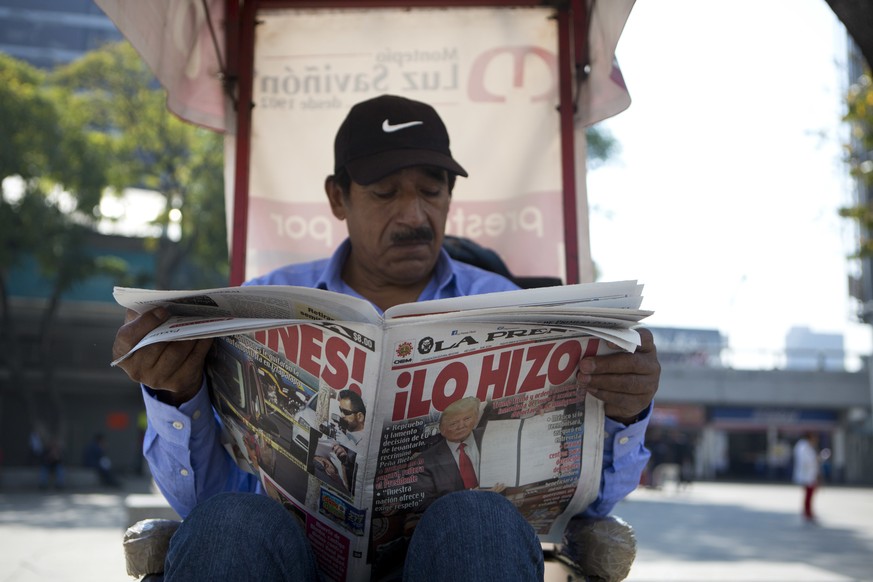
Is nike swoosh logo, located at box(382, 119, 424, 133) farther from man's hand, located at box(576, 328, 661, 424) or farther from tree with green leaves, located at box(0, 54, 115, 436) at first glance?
tree with green leaves, located at box(0, 54, 115, 436)

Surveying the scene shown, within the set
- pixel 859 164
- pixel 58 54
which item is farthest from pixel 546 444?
pixel 58 54

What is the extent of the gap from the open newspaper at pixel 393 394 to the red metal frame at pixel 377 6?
4.43 feet

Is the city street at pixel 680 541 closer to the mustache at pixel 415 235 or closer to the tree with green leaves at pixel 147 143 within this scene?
the mustache at pixel 415 235

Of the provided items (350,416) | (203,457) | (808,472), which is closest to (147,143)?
(808,472)

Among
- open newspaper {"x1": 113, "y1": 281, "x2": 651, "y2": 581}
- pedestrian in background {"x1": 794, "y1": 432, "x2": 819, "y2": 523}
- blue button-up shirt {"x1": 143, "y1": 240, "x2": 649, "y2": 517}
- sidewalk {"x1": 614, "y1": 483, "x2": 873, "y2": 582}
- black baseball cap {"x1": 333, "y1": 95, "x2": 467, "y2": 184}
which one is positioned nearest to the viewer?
open newspaper {"x1": 113, "y1": 281, "x2": 651, "y2": 581}

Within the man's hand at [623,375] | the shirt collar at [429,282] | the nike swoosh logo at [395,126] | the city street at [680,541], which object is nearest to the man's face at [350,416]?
the man's hand at [623,375]

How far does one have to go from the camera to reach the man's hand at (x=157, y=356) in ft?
5.45

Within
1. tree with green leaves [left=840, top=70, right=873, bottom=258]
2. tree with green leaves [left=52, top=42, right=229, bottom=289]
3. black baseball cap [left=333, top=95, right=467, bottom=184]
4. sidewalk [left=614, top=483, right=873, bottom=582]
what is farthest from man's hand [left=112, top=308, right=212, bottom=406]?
tree with green leaves [left=52, top=42, right=229, bottom=289]

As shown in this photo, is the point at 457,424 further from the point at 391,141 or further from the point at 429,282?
the point at 391,141

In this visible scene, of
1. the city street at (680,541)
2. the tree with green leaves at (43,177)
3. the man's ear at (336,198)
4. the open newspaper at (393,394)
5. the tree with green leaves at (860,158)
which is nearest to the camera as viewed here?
the open newspaper at (393,394)

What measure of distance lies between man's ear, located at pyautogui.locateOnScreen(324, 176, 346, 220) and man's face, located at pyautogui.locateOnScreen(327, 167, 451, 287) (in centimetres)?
18

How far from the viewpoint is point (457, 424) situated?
5.54 feet

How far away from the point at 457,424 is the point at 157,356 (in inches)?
24.2

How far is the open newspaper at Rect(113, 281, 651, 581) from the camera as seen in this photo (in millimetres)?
1566
